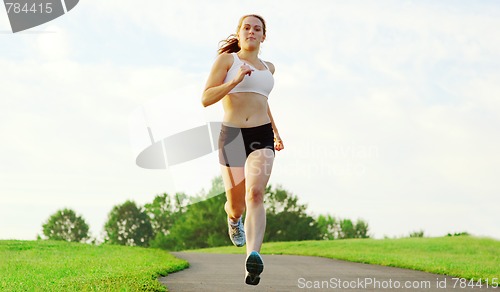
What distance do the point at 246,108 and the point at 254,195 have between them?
0.89 m

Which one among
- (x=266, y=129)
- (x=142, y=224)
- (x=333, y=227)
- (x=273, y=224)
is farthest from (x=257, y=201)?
(x=333, y=227)

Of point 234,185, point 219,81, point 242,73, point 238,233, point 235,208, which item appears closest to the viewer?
point 242,73

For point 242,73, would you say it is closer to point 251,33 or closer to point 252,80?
point 252,80

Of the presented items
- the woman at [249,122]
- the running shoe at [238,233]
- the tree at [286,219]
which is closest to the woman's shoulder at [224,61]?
the woman at [249,122]

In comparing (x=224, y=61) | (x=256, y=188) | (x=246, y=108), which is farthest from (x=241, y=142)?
(x=224, y=61)

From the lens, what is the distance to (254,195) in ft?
21.4

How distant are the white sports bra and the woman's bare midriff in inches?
2.0

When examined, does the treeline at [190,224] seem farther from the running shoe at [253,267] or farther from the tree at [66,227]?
the running shoe at [253,267]

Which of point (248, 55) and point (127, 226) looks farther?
point (127, 226)

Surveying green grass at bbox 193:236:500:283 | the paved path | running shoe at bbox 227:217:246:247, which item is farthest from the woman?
green grass at bbox 193:236:500:283

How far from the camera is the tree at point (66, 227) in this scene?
85.1m

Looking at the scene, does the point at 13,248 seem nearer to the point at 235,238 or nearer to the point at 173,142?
the point at 173,142

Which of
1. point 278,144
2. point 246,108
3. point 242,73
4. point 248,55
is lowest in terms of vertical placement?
point 278,144

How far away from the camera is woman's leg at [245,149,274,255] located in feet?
21.3
